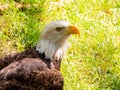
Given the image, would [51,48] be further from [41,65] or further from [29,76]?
[29,76]

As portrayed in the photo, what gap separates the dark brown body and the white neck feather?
0.40ft

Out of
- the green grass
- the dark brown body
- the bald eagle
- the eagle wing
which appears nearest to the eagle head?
the bald eagle

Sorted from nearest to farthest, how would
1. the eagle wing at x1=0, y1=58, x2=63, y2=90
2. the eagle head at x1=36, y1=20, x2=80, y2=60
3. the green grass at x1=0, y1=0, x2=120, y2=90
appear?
the eagle wing at x1=0, y1=58, x2=63, y2=90 → the eagle head at x1=36, y1=20, x2=80, y2=60 → the green grass at x1=0, y1=0, x2=120, y2=90

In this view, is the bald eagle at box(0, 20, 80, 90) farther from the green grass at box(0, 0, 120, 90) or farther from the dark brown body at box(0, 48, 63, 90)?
the green grass at box(0, 0, 120, 90)

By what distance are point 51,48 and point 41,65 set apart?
1.19ft

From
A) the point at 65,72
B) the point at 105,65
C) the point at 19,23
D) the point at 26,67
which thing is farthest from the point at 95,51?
the point at 26,67

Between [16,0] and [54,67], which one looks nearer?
[54,67]

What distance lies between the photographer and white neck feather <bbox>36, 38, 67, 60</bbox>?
566 centimetres

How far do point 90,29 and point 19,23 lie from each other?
3.53ft

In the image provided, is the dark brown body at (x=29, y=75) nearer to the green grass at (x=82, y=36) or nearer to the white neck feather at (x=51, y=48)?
the white neck feather at (x=51, y=48)

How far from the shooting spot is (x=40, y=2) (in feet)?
23.7

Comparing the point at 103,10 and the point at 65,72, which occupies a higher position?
Result: the point at 103,10

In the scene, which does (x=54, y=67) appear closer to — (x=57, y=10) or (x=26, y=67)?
(x=26, y=67)

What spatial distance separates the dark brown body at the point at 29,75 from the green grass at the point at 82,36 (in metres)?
0.75
